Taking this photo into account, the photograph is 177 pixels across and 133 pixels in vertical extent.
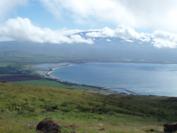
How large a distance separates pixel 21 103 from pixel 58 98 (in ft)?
32.5

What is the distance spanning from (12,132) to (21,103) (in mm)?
29431

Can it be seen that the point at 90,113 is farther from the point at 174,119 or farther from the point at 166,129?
the point at 166,129

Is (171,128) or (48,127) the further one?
(171,128)

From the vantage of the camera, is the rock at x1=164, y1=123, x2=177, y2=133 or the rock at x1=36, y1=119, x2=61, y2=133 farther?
the rock at x1=164, y1=123, x2=177, y2=133

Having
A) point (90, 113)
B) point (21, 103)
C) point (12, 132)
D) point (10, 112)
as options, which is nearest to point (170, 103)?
point (90, 113)

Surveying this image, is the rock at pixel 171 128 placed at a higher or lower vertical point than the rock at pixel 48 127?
lower

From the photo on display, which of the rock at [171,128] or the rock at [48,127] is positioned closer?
the rock at [48,127]

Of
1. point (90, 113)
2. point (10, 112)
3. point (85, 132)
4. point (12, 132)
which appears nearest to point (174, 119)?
point (90, 113)

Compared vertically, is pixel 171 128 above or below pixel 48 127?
below

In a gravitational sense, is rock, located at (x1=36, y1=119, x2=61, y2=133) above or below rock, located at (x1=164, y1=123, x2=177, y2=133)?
above

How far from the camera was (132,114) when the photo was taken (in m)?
54.4

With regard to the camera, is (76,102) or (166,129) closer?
(166,129)

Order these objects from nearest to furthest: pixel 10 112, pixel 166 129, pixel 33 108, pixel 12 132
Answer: pixel 12 132 < pixel 166 129 < pixel 10 112 < pixel 33 108

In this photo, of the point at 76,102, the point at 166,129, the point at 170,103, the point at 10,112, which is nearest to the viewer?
the point at 166,129
